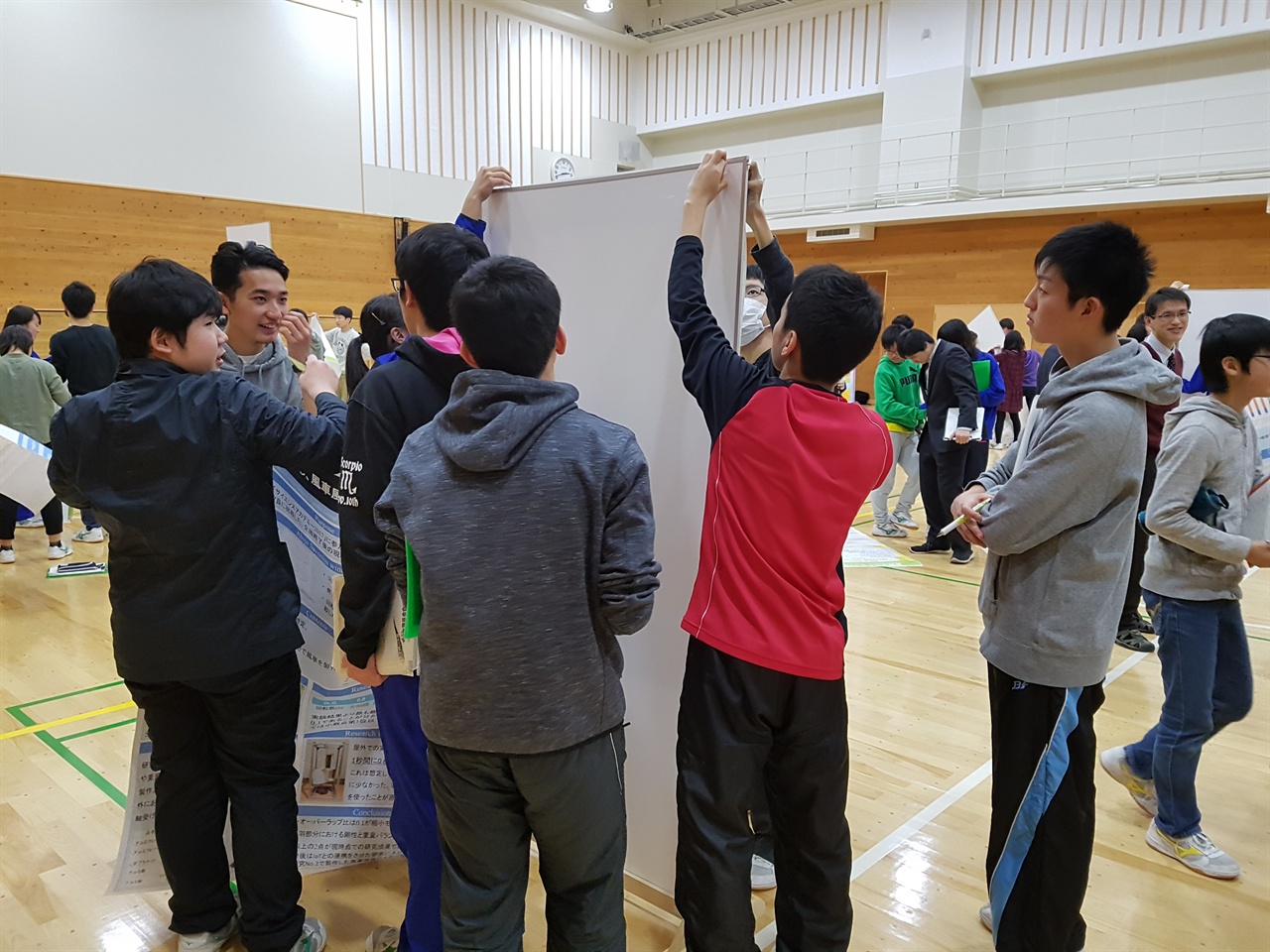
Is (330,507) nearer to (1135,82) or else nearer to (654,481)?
(654,481)

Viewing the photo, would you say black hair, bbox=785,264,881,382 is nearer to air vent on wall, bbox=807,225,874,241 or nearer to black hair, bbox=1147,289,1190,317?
black hair, bbox=1147,289,1190,317

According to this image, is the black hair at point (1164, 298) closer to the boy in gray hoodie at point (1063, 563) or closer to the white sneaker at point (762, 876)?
the boy in gray hoodie at point (1063, 563)

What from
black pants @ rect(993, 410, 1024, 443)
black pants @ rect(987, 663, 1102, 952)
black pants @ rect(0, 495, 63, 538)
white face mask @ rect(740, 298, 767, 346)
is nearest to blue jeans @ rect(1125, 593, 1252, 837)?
black pants @ rect(987, 663, 1102, 952)

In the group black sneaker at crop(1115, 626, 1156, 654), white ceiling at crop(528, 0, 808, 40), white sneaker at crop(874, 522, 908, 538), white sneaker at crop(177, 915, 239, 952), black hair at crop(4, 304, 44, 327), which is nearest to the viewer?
white sneaker at crop(177, 915, 239, 952)

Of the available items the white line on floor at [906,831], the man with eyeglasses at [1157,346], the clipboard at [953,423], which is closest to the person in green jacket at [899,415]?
the clipboard at [953,423]

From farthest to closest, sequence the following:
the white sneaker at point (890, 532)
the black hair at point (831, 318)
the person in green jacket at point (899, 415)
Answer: the white sneaker at point (890, 532) → the person in green jacket at point (899, 415) → the black hair at point (831, 318)

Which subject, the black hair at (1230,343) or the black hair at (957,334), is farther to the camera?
the black hair at (957,334)

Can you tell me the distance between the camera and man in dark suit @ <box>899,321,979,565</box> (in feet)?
18.5

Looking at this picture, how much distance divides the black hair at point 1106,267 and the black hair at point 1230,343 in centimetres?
67

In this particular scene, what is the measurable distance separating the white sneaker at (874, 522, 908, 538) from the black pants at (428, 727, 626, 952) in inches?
227

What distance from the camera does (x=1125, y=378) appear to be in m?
1.68

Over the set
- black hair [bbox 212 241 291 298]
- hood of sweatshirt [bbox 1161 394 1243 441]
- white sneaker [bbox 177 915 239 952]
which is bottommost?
white sneaker [bbox 177 915 239 952]

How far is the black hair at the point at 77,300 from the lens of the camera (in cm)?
598

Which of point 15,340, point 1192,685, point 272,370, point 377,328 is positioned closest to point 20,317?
point 15,340
